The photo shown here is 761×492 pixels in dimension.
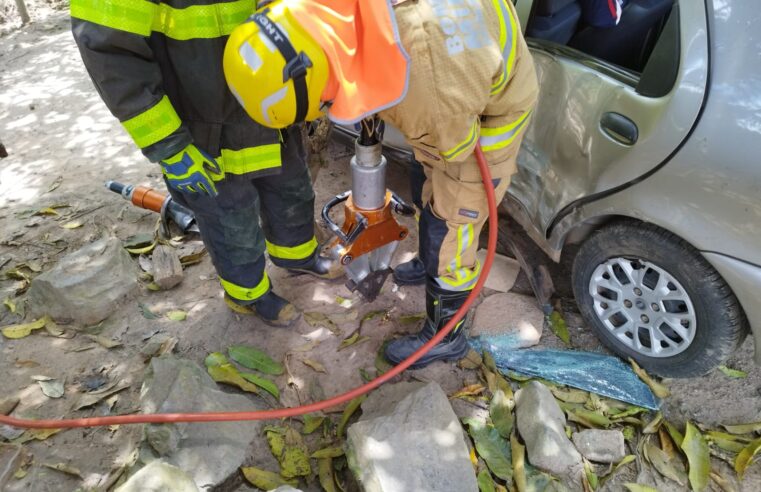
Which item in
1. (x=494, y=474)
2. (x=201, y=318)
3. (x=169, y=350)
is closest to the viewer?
(x=494, y=474)

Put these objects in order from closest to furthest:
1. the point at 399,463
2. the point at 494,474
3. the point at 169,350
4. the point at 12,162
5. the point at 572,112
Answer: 1. the point at 399,463
2. the point at 494,474
3. the point at 572,112
4. the point at 169,350
5. the point at 12,162

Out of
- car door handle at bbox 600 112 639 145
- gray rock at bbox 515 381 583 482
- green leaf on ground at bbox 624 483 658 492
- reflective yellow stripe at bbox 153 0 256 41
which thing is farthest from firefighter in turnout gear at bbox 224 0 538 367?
green leaf on ground at bbox 624 483 658 492

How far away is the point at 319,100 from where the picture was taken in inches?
53.2

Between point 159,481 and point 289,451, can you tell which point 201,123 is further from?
point 289,451

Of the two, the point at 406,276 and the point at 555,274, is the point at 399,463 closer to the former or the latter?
the point at 406,276

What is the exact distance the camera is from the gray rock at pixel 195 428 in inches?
71.9

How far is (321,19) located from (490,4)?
0.50 meters

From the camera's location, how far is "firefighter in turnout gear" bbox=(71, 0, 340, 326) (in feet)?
4.88

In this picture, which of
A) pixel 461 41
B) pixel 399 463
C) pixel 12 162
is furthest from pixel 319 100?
pixel 12 162

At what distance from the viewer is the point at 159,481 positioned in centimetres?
151

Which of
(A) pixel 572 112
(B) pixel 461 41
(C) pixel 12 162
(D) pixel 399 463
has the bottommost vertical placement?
(C) pixel 12 162

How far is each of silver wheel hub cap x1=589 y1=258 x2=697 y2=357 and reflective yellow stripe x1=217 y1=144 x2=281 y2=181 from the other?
153cm

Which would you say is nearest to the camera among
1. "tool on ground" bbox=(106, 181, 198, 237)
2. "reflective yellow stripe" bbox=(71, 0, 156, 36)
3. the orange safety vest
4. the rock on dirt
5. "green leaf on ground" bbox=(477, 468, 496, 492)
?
the orange safety vest

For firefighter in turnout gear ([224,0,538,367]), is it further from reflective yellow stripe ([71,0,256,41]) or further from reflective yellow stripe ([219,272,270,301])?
reflective yellow stripe ([219,272,270,301])
